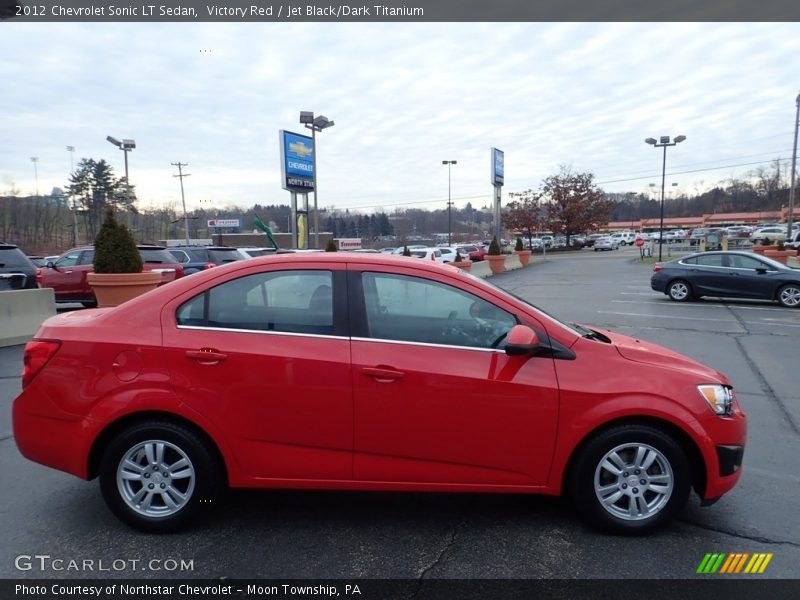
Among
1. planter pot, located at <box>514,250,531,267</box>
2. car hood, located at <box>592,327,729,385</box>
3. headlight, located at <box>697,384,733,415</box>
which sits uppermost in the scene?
car hood, located at <box>592,327,729,385</box>

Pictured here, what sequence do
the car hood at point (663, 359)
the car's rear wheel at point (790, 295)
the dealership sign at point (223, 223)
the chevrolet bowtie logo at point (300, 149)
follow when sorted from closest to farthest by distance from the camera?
the car hood at point (663, 359), the car's rear wheel at point (790, 295), the chevrolet bowtie logo at point (300, 149), the dealership sign at point (223, 223)

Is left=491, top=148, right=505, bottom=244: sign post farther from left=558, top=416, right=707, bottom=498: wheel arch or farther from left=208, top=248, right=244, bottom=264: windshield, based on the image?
left=558, top=416, right=707, bottom=498: wheel arch

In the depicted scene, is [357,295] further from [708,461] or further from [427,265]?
[708,461]

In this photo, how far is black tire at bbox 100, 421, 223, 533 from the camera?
10.6 ft

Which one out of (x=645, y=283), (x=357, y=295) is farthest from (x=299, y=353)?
(x=645, y=283)

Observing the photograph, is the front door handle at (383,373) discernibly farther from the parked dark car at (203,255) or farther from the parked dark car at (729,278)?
the parked dark car at (203,255)

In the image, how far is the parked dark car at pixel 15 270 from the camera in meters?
10.5

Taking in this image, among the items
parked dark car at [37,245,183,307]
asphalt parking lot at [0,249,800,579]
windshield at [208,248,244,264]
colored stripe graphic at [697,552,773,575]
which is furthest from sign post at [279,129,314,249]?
colored stripe graphic at [697,552,773,575]

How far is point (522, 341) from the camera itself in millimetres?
3086

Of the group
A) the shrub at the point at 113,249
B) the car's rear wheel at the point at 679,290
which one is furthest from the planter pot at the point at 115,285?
the car's rear wheel at the point at 679,290

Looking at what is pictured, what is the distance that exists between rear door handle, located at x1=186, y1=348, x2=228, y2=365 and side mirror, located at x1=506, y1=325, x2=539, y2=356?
167 centimetres

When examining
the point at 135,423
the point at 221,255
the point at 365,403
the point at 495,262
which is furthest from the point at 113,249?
the point at 495,262

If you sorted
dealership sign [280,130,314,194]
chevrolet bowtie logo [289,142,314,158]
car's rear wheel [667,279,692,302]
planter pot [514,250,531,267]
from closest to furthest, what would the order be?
1. car's rear wheel [667,279,692,302]
2. dealership sign [280,130,314,194]
3. chevrolet bowtie logo [289,142,314,158]
4. planter pot [514,250,531,267]

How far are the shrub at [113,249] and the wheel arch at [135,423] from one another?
26.6 feet
